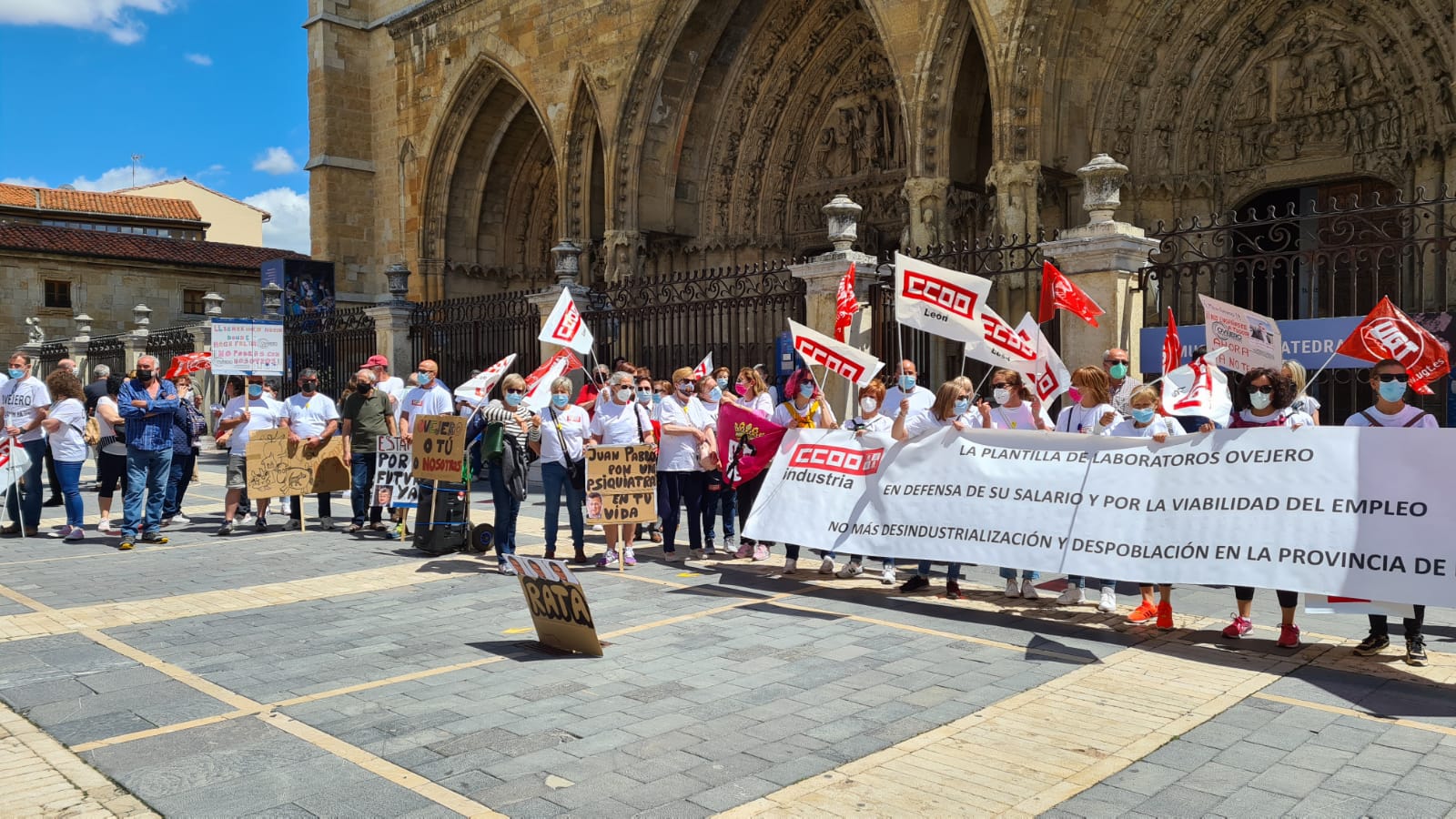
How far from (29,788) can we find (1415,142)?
1484 centimetres

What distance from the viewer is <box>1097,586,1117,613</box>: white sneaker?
23.0 ft

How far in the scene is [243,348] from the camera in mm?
13828

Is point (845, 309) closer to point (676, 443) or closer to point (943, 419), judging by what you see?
point (676, 443)

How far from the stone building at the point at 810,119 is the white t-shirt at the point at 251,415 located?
8914mm

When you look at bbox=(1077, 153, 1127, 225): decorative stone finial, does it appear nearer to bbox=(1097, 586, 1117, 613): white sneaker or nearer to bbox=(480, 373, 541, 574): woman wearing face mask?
bbox=(1097, 586, 1117, 613): white sneaker

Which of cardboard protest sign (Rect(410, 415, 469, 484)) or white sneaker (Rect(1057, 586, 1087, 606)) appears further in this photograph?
cardboard protest sign (Rect(410, 415, 469, 484))

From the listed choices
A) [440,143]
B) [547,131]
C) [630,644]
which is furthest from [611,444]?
[440,143]

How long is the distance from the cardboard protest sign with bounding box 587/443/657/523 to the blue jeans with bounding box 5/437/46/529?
598 cm

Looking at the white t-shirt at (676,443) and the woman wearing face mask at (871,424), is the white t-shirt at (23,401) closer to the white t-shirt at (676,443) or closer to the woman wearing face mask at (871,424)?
the white t-shirt at (676,443)

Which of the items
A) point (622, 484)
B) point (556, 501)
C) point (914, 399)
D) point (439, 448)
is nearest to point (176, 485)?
point (439, 448)

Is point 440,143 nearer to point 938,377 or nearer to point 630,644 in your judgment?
point 938,377

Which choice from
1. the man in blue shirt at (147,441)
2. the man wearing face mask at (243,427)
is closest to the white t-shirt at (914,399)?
the man wearing face mask at (243,427)

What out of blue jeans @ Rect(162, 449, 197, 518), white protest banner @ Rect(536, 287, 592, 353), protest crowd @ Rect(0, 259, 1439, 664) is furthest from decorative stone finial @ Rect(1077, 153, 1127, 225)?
blue jeans @ Rect(162, 449, 197, 518)

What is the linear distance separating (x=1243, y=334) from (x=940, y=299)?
7.72ft
